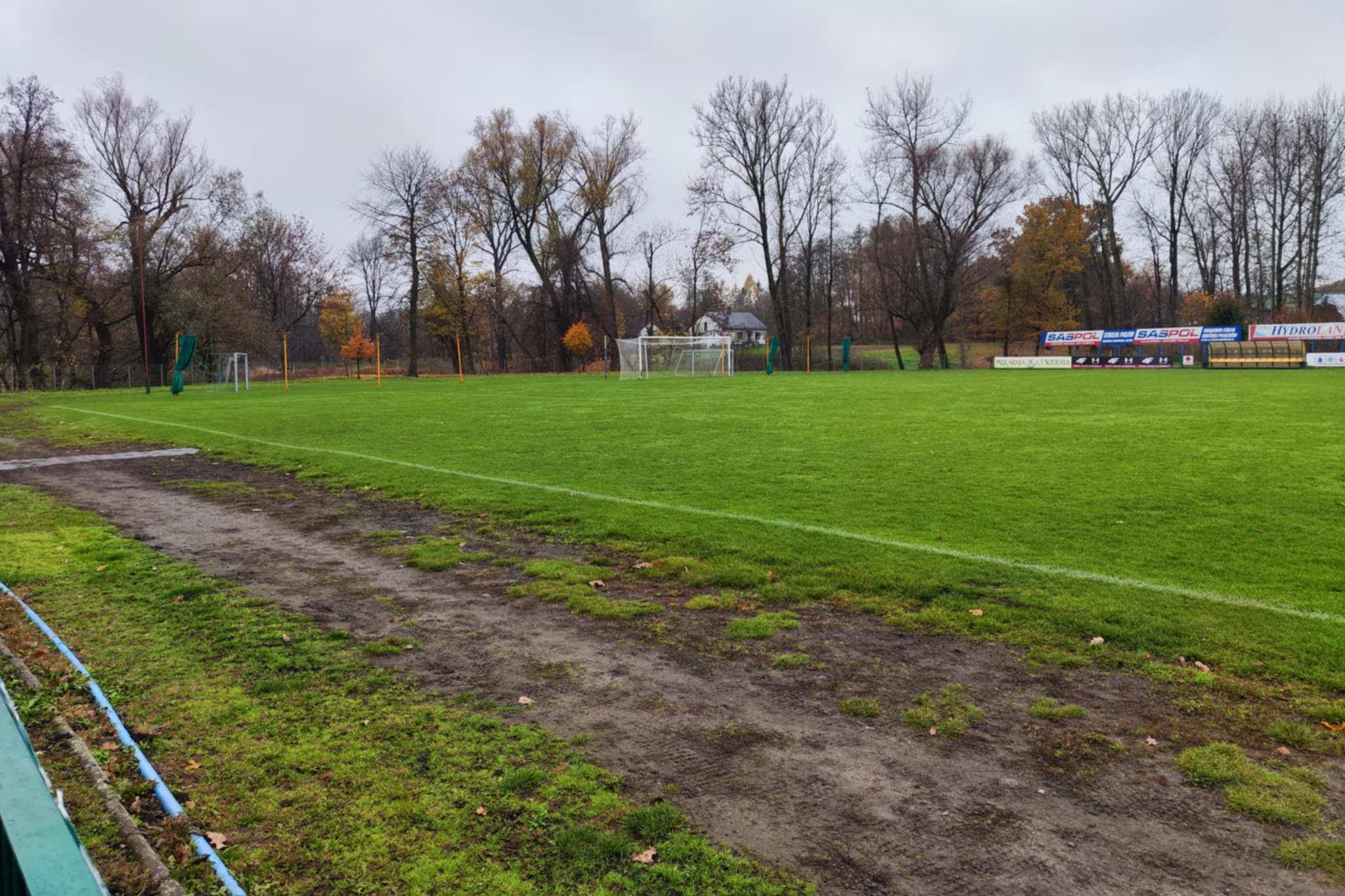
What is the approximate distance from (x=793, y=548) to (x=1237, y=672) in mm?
3043

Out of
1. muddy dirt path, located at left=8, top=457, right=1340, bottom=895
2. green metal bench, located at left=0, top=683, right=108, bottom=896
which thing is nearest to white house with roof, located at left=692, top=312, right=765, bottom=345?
muddy dirt path, located at left=8, top=457, right=1340, bottom=895

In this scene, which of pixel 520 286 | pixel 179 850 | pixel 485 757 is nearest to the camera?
pixel 179 850

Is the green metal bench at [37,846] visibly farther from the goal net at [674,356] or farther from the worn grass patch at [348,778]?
the goal net at [674,356]

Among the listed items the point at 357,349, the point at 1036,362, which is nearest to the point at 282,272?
the point at 357,349

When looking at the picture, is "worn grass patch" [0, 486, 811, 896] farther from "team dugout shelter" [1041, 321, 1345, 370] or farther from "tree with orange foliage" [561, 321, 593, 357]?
"tree with orange foliage" [561, 321, 593, 357]

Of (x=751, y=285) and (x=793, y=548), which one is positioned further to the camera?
(x=751, y=285)

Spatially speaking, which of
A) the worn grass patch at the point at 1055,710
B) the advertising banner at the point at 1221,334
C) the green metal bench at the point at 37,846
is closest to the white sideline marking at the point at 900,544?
the worn grass patch at the point at 1055,710

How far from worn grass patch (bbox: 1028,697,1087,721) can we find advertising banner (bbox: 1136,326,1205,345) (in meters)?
52.2

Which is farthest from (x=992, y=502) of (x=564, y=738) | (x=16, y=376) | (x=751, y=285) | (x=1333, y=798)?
(x=751, y=285)

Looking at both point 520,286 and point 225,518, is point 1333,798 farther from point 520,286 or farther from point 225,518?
point 520,286

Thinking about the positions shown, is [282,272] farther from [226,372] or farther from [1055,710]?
[1055,710]

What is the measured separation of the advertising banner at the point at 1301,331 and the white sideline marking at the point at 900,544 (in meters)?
48.3

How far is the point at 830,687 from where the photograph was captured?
3.95m

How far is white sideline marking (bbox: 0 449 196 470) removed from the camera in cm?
1205
